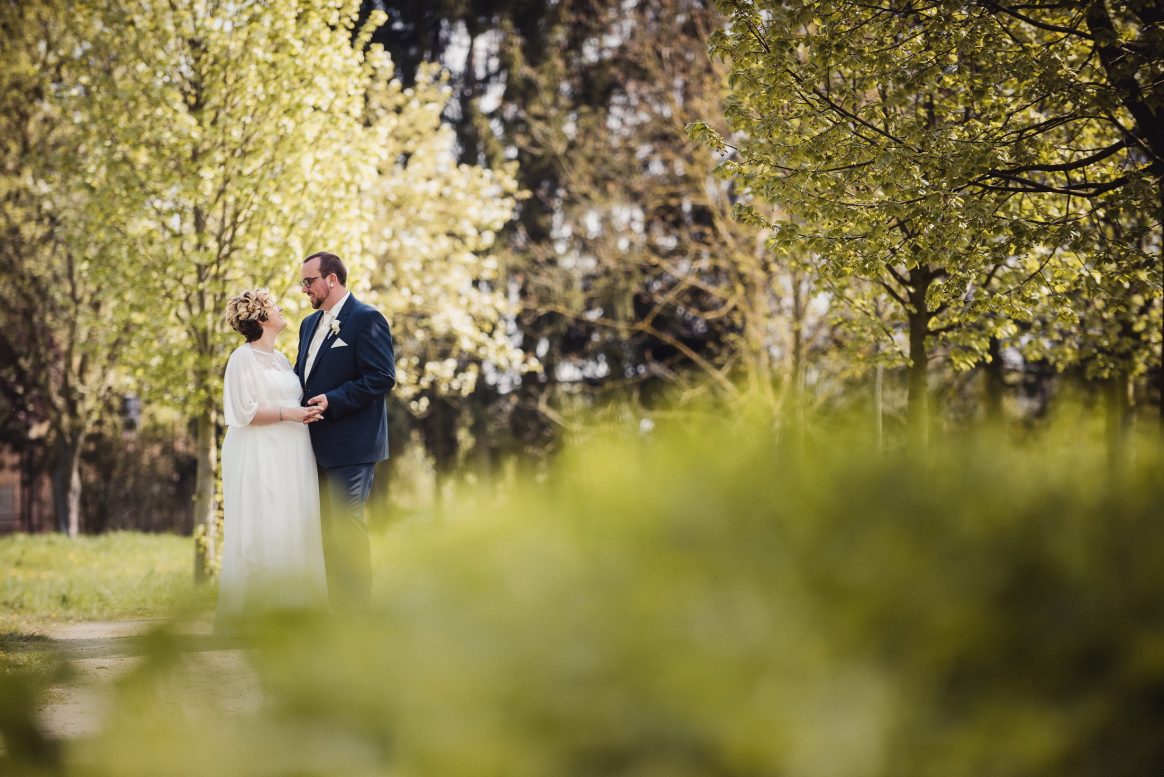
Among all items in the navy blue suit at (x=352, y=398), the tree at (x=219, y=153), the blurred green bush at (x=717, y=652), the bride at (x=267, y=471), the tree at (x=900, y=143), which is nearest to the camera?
the blurred green bush at (x=717, y=652)

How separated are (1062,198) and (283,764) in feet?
28.2

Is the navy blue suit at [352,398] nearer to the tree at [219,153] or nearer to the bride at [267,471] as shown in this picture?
the bride at [267,471]

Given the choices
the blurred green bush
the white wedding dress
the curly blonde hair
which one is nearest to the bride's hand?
the white wedding dress

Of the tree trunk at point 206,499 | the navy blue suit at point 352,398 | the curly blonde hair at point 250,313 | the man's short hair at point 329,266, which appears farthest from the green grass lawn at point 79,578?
the man's short hair at point 329,266

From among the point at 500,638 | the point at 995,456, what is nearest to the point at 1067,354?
the point at 995,456

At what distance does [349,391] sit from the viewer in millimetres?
5906

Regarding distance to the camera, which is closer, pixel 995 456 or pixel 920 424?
pixel 995 456

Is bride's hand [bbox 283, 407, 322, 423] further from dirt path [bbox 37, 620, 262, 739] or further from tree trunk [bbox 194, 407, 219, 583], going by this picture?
tree trunk [bbox 194, 407, 219, 583]

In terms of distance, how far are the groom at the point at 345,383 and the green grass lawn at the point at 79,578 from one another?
109 centimetres

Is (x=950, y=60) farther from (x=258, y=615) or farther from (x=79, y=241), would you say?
(x=79, y=241)

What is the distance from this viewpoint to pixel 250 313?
639 centimetres

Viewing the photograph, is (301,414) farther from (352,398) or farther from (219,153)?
(219,153)

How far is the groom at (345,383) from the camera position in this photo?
19.5ft

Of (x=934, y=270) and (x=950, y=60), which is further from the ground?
(x=950, y=60)
